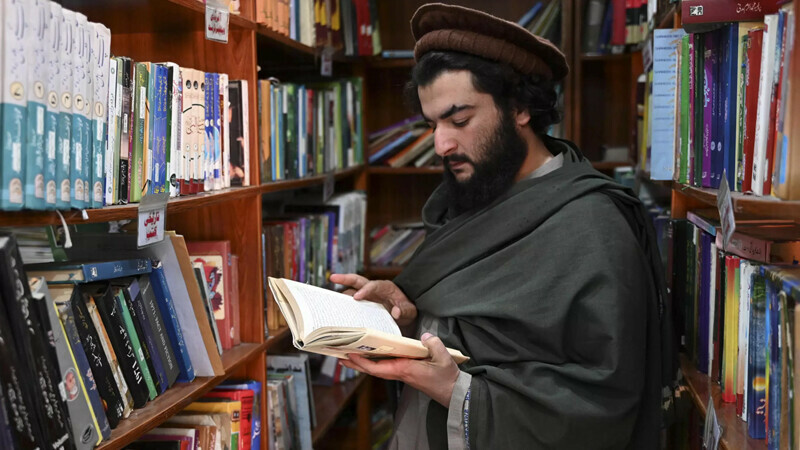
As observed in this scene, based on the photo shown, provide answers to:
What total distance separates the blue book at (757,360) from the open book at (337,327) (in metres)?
0.55

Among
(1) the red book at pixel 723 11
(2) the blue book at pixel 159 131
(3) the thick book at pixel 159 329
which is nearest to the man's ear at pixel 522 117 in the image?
(1) the red book at pixel 723 11

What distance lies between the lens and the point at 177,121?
153 centimetres

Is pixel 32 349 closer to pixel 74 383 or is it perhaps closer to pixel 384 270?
pixel 74 383

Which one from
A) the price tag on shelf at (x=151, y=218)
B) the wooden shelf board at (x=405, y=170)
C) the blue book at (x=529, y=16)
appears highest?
the blue book at (x=529, y=16)

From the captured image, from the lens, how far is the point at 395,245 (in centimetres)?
338

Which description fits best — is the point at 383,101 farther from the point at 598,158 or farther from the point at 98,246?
the point at 98,246

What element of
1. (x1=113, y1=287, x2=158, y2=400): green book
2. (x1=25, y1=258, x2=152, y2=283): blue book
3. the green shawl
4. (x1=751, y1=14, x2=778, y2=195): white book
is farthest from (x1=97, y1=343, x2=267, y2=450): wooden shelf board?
(x1=751, y1=14, x2=778, y2=195): white book

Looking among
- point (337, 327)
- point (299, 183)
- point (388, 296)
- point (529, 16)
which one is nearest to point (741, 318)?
point (337, 327)

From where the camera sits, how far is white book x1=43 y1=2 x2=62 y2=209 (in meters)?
1.06

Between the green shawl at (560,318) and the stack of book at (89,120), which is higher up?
the stack of book at (89,120)

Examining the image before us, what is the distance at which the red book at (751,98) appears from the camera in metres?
1.12

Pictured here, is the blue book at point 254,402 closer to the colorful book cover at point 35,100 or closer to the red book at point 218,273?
the red book at point 218,273

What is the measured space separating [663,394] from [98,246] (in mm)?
1219

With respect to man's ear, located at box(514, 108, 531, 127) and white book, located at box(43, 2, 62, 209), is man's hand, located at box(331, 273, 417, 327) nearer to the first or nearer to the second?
man's ear, located at box(514, 108, 531, 127)
